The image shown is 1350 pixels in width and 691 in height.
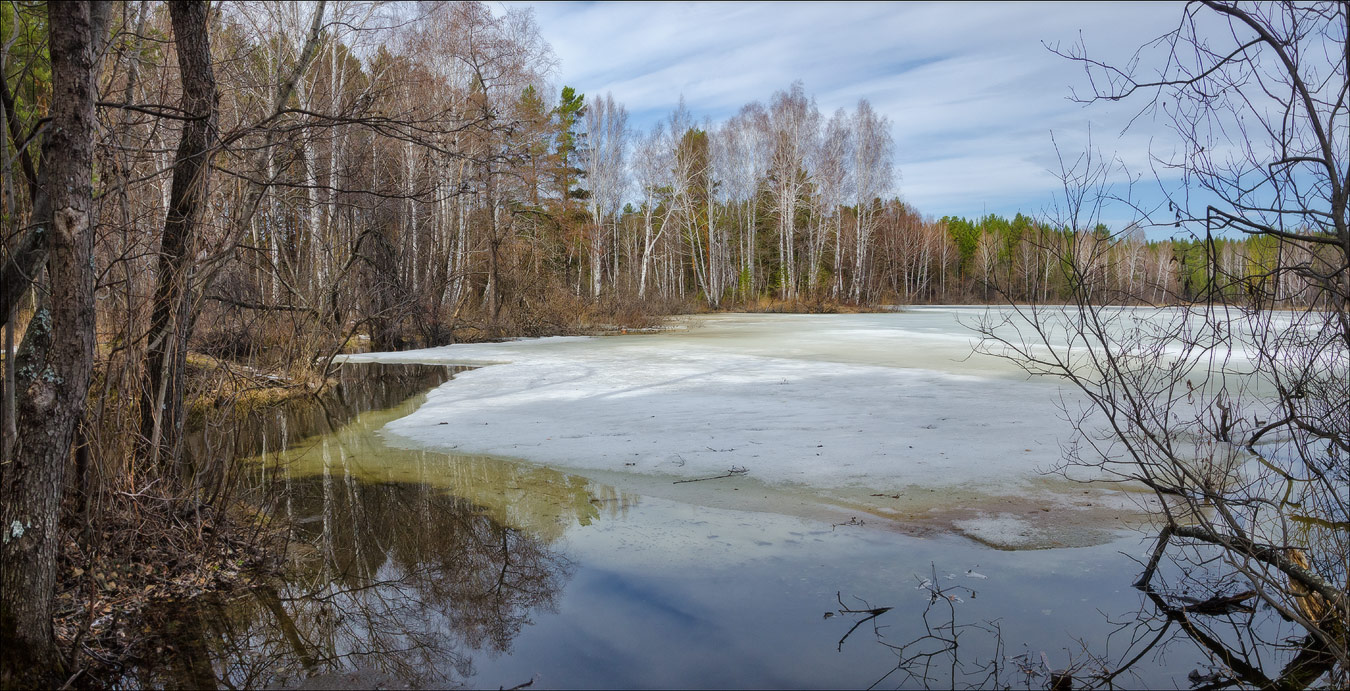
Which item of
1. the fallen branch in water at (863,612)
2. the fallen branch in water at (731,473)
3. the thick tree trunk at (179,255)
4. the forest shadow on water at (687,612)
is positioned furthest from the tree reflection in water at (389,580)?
the fallen branch in water at (863,612)

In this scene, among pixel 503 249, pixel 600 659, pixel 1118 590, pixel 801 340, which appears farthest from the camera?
pixel 503 249

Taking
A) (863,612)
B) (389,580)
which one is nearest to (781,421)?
(863,612)

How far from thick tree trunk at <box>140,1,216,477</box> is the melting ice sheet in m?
Answer: 2.99

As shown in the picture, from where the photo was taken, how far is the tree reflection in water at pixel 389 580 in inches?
129

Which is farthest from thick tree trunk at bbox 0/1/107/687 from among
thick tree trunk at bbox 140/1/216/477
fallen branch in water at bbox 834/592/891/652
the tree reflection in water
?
fallen branch in water at bbox 834/592/891/652

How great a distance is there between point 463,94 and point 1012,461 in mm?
17882

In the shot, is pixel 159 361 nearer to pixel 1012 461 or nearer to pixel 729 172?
pixel 1012 461

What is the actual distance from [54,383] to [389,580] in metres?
1.96

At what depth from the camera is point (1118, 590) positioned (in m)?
4.00

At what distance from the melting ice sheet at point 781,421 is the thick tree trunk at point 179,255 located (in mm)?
2987

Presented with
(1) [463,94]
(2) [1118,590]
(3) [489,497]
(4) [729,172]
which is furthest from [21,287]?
(4) [729,172]

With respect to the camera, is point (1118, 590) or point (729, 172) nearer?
point (1118, 590)

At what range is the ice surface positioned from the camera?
643 centimetres

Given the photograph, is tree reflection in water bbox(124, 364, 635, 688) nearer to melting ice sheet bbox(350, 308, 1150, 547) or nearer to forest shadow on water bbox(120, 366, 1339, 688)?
forest shadow on water bbox(120, 366, 1339, 688)
